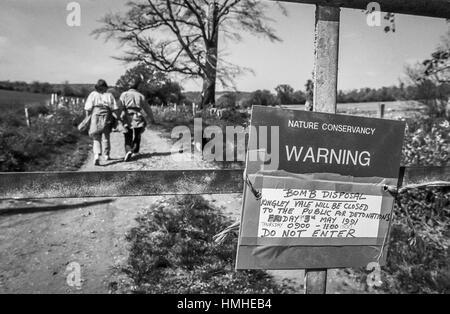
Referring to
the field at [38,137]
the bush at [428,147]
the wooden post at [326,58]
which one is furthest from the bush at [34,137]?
the bush at [428,147]

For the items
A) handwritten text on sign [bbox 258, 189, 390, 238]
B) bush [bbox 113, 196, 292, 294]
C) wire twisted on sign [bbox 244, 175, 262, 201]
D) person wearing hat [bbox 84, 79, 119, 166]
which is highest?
person wearing hat [bbox 84, 79, 119, 166]

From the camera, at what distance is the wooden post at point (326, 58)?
5.41ft

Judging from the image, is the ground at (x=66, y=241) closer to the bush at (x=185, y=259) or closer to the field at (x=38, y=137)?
the bush at (x=185, y=259)

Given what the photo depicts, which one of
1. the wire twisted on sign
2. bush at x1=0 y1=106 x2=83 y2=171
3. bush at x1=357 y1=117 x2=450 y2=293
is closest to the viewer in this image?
the wire twisted on sign

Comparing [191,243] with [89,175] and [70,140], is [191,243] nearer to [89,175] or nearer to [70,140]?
[89,175]

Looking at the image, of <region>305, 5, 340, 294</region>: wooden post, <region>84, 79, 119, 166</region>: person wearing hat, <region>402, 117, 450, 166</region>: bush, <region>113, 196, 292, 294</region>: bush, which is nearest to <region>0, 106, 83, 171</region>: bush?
<region>84, 79, 119, 166</region>: person wearing hat

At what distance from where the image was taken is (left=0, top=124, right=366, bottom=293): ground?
3543 millimetres

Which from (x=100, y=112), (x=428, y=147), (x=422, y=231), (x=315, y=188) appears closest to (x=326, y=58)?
(x=315, y=188)

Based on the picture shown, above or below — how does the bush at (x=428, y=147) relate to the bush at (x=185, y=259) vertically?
above

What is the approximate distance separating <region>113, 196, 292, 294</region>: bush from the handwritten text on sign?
2043mm

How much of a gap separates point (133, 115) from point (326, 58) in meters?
5.82

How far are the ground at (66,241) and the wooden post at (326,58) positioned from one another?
8.84ft

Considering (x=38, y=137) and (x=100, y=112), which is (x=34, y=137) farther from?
(x=100, y=112)

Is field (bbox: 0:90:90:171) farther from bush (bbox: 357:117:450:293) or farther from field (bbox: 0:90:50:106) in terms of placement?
bush (bbox: 357:117:450:293)
